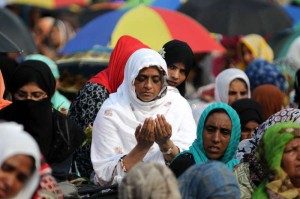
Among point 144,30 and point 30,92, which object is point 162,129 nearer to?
point 30,92

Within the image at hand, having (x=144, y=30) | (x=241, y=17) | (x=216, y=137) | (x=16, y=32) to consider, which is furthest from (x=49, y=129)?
(x=241, y=17)

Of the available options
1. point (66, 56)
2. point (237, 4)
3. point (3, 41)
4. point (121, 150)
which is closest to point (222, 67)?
point (237, 4)

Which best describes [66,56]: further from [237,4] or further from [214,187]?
[214,187]

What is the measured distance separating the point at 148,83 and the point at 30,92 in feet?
2.69

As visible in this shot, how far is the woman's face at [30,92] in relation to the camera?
956 cm

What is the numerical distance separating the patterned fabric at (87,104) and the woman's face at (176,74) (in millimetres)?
626

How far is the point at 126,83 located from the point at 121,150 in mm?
533

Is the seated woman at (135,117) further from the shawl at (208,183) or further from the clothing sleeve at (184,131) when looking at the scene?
the shawl at (208,183)

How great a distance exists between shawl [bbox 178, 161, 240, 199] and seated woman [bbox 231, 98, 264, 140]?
10.8 ft

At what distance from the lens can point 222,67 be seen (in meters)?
16.7

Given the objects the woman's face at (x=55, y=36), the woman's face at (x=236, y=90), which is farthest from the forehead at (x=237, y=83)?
the woman's face at (x=55, y=36)

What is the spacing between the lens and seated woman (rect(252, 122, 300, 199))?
8602 millimetres

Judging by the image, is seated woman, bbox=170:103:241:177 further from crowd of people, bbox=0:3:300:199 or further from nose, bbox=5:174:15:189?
nose, bbox=5:174:15:189

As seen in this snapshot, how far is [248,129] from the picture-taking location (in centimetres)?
1127
